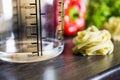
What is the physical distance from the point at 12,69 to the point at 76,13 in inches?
14.8

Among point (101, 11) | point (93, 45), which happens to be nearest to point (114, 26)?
point (101, 11)

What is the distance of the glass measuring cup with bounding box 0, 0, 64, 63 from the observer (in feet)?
2.02

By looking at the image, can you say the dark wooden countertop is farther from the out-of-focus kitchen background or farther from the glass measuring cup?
the out-of-focus kitchen background

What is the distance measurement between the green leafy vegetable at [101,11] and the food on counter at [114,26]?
0.03 m

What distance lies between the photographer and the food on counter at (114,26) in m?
0.81

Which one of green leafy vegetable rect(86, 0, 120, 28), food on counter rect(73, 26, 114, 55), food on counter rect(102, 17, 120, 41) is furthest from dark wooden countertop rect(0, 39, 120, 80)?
green leafy vegetable rect(86, 0, 120, 28)

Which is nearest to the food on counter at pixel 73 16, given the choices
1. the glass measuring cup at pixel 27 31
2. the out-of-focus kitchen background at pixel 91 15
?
the out-of-focus kitchen background at pixel 91 15

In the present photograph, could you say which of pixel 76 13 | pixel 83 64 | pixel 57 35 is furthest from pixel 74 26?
pixel 83 64

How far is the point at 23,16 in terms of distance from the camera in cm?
64

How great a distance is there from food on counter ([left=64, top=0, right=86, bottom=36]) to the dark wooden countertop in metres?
0.19

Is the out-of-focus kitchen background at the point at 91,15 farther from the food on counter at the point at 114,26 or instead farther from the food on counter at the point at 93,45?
the food on counter at the point at 93,45

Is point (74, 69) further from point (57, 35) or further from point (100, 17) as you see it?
point (100, 17)

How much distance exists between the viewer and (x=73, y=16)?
869 millimetres

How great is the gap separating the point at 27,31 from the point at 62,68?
0.14 m
